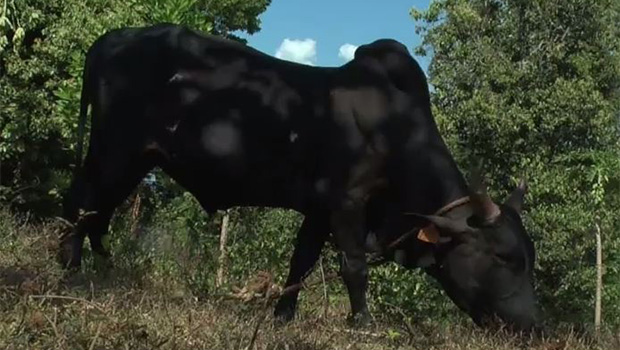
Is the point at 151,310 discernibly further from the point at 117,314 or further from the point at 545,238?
the point at 545,238

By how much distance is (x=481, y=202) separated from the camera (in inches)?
210

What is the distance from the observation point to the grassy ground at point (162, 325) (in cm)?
320

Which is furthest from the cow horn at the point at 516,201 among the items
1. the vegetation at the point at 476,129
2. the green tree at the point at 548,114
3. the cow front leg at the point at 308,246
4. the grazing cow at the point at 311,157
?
the green tree at the point at 548,114

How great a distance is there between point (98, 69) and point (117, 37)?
0.96 ft

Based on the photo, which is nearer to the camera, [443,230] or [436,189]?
[443,230]

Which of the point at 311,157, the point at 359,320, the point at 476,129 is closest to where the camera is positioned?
the point at 359,320

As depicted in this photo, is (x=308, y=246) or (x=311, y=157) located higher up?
(x=311, y=157)

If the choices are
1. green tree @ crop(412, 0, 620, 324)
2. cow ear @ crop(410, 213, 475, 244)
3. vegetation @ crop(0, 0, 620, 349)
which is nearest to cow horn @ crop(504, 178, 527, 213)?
cow ear @ crop(410, 213, 475, 244)

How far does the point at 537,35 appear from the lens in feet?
75.2

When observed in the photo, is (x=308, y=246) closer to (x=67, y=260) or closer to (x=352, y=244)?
(x=352, y=244)

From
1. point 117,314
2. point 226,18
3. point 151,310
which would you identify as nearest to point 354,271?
point 151,310

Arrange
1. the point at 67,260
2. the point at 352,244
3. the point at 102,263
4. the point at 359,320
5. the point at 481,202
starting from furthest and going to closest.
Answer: the point at 102,263 → the point at 67,260 → the point at 352,244 → the point at 481,202 → the point at 359,320

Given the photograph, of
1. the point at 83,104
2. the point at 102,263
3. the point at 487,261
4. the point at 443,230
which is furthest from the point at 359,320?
the point at 83,104

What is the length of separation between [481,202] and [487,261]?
395 millimetres
